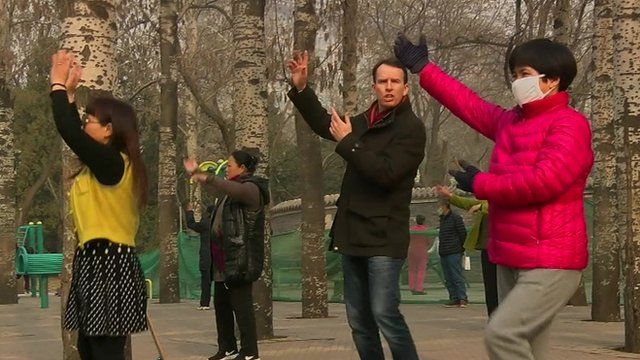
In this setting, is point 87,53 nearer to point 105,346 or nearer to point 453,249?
point 105,346

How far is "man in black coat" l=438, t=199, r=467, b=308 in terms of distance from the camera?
20.0 meters

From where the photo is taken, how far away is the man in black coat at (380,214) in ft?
21.9

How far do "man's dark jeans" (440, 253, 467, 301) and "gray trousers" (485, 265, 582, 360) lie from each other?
47.1 feet

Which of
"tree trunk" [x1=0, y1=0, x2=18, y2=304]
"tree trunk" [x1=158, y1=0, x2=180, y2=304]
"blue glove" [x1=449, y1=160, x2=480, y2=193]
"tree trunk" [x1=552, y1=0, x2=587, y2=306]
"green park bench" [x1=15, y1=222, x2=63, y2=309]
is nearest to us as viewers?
"blue glove" [x1=449, y1=160, x2=480, y2=193]

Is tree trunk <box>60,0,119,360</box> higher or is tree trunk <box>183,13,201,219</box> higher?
tree trunk <box>183,13,201,219</box>

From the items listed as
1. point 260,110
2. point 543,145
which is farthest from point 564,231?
point 260,110

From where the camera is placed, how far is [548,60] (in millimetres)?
5562

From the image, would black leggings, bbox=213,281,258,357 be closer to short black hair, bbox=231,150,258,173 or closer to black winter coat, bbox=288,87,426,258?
short black hair, bbox=231,150,258,173

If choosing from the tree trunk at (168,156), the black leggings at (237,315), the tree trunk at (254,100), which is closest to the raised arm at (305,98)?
the black leggings at (237,315)

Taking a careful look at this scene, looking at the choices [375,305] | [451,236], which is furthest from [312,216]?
[375,305]

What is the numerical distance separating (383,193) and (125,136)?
1579mm

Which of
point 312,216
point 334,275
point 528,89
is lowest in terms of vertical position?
point 334,275

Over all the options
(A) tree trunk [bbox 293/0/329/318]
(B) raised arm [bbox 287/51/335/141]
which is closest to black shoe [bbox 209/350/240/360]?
(B) raised arm [bbox 287/51/335/141]

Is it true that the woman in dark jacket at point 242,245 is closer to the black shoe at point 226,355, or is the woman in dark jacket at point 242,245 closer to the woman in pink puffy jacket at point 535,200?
the black shoe at point 226,355
